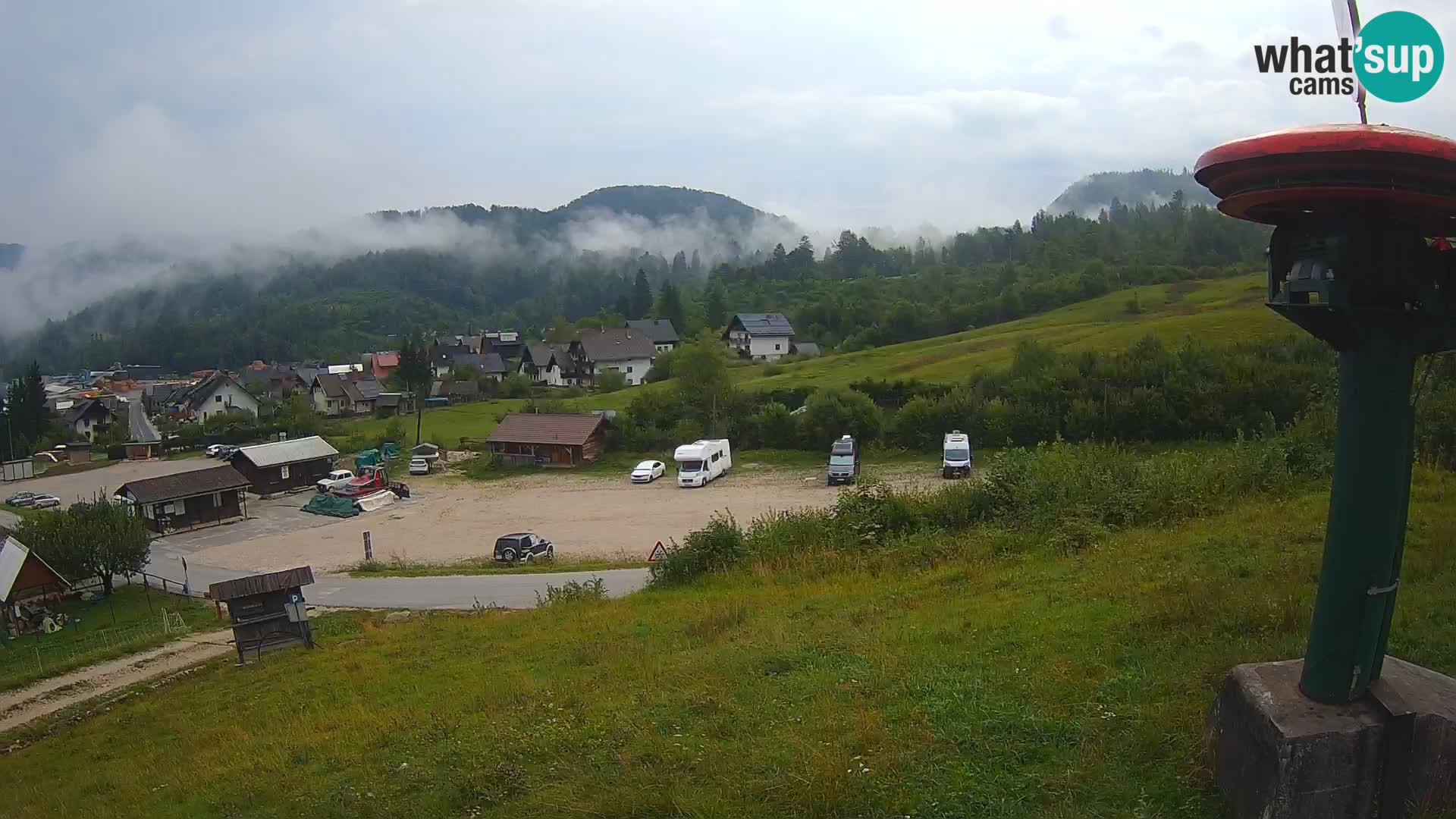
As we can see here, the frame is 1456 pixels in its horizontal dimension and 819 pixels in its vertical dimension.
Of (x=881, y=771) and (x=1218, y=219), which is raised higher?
(x=1218, y=219)

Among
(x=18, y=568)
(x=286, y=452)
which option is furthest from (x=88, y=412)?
(x=18, y=568)

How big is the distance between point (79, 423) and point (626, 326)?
48.6 meters

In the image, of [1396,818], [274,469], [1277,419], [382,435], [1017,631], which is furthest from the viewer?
[382,435]

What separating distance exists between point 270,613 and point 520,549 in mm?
9961

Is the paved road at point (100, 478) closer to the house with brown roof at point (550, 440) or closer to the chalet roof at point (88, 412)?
the house with brown roof at point (550, 440)

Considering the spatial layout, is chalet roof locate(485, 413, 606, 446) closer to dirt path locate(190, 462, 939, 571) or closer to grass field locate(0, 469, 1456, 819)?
dirt path locate(190, 462, 939, 571)

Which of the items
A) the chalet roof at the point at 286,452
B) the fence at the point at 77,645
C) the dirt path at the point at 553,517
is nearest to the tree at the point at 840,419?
the dirt path at the point at 553,517

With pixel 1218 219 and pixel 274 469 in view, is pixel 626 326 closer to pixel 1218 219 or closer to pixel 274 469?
pixel 274 469

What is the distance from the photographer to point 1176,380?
35.4m

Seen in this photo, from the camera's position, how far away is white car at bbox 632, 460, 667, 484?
3988 cm

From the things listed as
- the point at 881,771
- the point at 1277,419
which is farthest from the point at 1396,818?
the point at 1277,419

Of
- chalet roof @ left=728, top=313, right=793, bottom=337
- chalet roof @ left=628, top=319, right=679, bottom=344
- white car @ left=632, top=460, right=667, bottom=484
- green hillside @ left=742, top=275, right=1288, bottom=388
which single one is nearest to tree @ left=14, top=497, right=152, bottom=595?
white car @ left=632, top=460, right=667, bottom=484

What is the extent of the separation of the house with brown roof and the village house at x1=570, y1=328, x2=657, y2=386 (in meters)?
32.6

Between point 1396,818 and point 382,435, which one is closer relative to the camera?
point 1396,818
